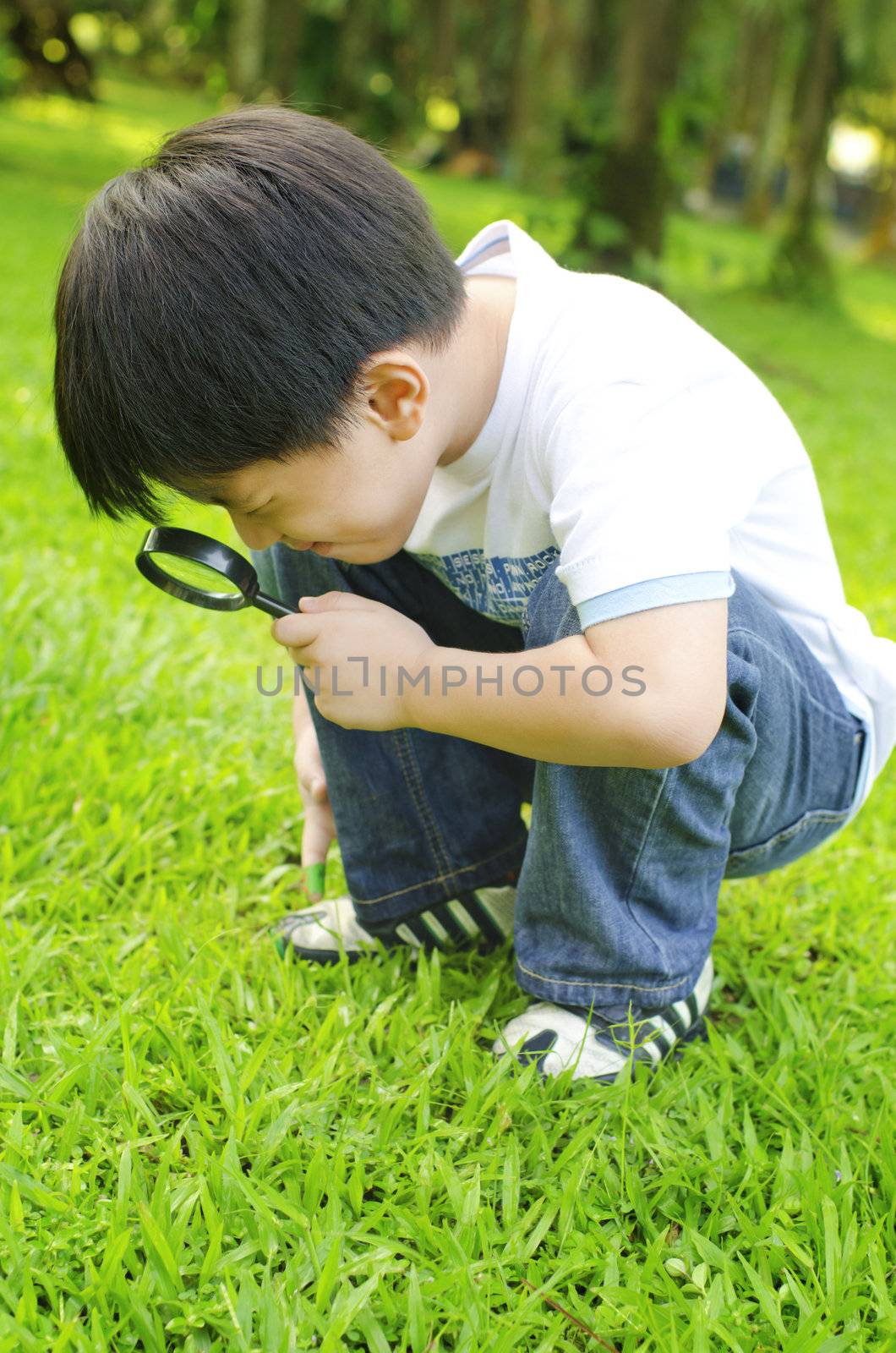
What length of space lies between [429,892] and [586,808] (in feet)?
1.03

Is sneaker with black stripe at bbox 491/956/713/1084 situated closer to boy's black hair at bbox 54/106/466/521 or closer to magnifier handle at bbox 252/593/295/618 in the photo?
magnifier handle at bbox 252/593/295/618

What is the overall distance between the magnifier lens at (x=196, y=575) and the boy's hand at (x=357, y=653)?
0.32 ft

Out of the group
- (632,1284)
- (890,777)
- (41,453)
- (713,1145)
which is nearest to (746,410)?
(713,1145)

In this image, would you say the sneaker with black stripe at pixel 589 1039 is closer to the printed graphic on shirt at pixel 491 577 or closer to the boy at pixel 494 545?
the boy at pixel 494 545

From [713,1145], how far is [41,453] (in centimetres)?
242

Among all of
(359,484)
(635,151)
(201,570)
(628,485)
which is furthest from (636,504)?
(635,151)

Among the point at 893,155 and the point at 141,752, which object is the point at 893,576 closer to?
the point at 141,752

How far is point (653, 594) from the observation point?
1040 millimetres

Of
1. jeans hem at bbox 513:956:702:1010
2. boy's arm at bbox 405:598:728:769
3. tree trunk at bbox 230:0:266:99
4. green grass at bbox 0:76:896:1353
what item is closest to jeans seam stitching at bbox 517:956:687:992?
jeans hem at bbox 513:956:702:1010

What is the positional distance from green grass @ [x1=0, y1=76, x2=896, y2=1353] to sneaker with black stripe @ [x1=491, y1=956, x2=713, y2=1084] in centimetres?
3

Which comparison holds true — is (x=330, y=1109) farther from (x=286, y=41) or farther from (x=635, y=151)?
(x=286, y=41)

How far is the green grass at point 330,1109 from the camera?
102 centimetres

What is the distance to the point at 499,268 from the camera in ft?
4.54

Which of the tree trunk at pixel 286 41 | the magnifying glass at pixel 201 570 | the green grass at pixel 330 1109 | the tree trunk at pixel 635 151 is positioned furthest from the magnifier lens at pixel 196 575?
the tree trunk at pixel 286 41
